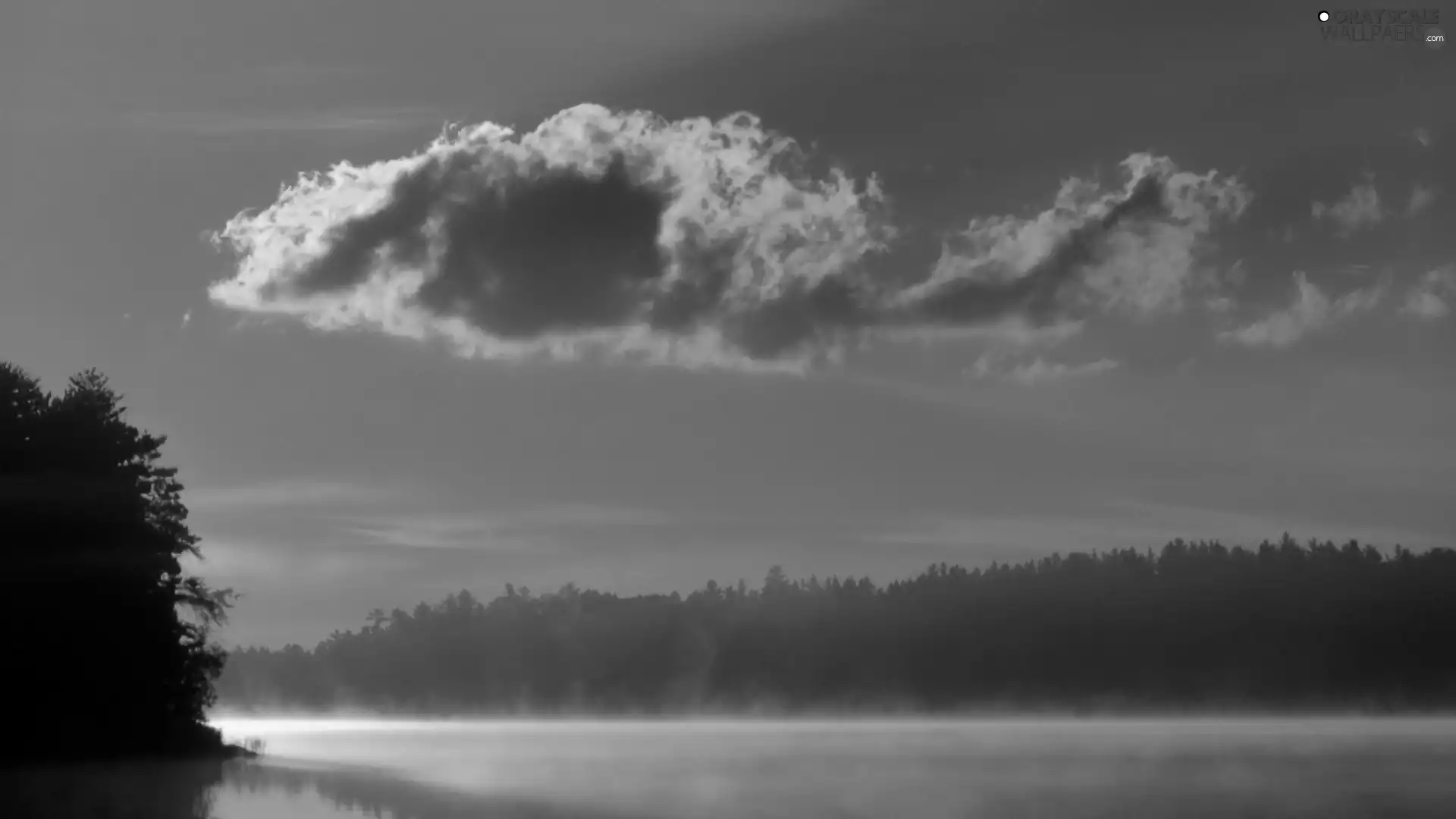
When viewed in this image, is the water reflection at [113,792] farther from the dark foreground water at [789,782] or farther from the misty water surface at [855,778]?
the misty water surface at [855,778]

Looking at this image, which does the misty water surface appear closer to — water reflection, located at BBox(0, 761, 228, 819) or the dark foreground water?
the dark foreground water

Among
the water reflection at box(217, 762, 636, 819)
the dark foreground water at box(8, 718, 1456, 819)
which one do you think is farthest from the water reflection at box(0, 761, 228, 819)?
the water reflection at box(217, 762, 636, 819)

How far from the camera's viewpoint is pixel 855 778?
5669cm

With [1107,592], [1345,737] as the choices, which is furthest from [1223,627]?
[1345,737]

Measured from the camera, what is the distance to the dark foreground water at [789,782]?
133 ft

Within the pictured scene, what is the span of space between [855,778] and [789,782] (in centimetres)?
346

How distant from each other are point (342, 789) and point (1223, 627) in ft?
530

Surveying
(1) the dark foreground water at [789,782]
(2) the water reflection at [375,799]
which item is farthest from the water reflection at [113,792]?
A: (2) the water reflection at [375,799]

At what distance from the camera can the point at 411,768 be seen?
63.0m

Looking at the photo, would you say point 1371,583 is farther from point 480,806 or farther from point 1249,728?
point 480,806

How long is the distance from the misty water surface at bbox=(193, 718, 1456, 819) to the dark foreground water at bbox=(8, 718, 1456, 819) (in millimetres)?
122

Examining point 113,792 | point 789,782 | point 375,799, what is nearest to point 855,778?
point 789,782

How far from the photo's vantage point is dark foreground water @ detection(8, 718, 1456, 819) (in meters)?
40.6

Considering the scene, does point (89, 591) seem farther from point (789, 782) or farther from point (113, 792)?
point (789, 782)
